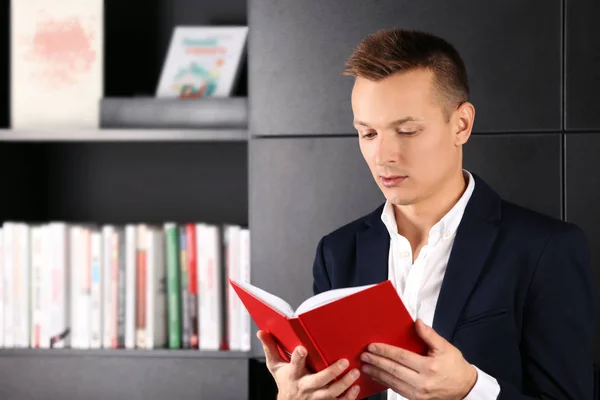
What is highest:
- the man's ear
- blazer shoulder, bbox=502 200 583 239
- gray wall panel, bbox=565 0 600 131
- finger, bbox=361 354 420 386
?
gray wall panel, bbox=565 0 600 131

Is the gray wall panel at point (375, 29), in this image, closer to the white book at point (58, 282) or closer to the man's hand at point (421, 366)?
the white book at point (58, 282)

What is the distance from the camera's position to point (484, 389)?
51.5 inches

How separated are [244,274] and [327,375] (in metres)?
0.86

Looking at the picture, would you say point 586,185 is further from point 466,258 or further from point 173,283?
point 173,283

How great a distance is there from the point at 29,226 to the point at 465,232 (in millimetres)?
1235

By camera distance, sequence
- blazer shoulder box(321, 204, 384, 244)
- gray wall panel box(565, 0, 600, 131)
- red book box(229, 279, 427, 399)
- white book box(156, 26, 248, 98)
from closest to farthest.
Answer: red book box(229, 279, 427, 399) < blazer shoulder box(321, 204, 384, 244) < gray wall panel box(565, 0, 600, 131) < white book box(156, 26, 248, 98)

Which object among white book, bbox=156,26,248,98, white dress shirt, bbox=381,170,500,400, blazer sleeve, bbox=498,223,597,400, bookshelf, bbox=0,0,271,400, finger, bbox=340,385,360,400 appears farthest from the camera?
bookshelf, bbox=0,0,271,400

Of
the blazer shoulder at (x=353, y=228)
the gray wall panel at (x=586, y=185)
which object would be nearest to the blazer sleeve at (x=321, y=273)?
the blazer shoulder at (x=353, y=228)

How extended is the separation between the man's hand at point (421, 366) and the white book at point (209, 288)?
2.87ft

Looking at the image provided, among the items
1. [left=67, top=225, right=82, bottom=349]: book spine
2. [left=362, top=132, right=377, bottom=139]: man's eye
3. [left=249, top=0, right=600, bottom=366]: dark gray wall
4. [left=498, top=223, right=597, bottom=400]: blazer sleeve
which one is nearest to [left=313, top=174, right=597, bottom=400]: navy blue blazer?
[left=498, top=223, right=597, bottom=400]: blazer sleeve

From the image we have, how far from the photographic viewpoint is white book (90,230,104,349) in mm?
2090

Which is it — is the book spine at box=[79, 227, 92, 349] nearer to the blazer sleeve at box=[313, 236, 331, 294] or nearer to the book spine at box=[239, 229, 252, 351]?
the book spine at box=[239, 229, 252, 351]

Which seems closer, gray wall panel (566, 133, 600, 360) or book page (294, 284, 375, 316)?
book page (294, 284, 375, 316)

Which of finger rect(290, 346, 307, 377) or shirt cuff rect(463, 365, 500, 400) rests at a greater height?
finger rect(290, 346, 307, 377)
